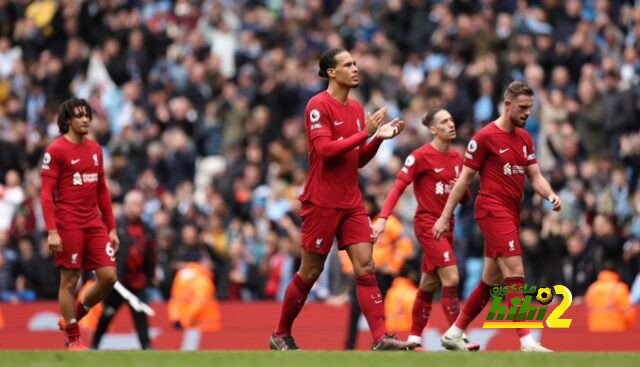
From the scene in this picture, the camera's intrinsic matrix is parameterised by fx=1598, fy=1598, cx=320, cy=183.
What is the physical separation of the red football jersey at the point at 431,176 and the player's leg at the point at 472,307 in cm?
139

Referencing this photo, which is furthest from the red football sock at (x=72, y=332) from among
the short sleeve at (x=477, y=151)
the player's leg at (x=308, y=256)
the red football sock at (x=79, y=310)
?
the short sleeve at (x=477, y=151)

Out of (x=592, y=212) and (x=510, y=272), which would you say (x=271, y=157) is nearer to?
(x=592, y=212)

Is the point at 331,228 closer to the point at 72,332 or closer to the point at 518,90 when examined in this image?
the point at 518,90

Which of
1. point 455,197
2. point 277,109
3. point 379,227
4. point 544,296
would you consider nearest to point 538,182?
point 455,197

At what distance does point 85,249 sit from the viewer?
16.1m

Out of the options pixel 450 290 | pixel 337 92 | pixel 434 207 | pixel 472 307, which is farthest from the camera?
pixel 434 207

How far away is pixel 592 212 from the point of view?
22.7 m

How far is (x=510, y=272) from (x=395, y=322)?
6164 mm

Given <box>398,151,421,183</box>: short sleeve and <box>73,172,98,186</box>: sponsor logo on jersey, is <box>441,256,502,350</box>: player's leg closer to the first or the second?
<box>398,151,421,183</box>: short sleeve

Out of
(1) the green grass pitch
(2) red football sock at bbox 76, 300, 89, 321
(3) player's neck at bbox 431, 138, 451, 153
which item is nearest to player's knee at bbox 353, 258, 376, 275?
(1) the green grass pitch

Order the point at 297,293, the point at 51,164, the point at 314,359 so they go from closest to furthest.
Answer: the point at 314,359
the point at 297,293
the point at 51,164

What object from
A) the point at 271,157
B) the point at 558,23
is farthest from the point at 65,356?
the point at 558,23

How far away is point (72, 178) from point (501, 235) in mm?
4347

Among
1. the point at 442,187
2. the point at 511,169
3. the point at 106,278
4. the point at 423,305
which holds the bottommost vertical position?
the point at 423,305
